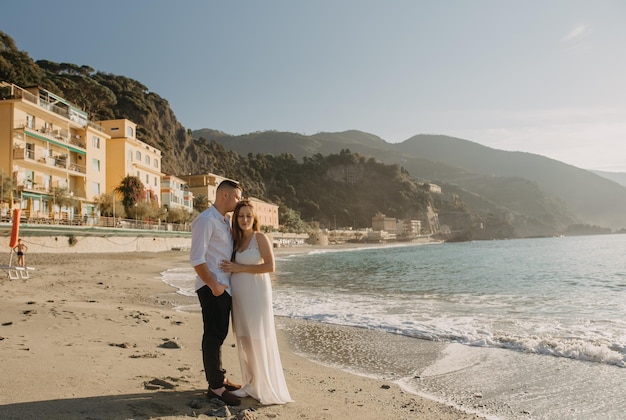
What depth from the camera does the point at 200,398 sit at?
3754 mm

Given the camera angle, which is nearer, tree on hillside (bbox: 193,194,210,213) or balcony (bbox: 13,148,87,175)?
balcony (bbox: 13,148,87,175)

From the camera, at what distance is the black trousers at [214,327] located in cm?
361

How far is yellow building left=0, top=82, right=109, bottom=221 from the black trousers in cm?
2926

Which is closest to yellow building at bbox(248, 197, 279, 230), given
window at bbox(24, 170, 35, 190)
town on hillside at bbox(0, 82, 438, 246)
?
town on hillside at bbox(0, 82, 438, 246)

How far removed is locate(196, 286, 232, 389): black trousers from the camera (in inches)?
142

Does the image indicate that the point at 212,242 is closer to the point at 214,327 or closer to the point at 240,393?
the point at 214,327

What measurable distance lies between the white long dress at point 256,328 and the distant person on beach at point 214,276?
0.10 meters

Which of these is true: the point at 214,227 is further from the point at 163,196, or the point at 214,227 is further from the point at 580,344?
the point at 163,196

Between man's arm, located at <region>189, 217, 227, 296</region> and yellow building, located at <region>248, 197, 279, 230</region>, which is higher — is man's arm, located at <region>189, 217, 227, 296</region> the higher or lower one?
the lower one

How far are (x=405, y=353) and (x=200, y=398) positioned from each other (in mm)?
3527

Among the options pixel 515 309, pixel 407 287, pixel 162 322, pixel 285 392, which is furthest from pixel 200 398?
pixel 407 287

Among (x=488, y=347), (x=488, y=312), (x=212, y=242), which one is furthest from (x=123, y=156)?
(x=212, y=242)

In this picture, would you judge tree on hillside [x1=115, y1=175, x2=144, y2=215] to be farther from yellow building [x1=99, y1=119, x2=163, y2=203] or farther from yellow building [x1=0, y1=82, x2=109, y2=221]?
yellow building [x1=99, y1=119, x2=163, y2=203]

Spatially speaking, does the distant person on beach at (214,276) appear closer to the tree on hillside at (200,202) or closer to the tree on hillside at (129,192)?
the tree on hillside at (129,192)
